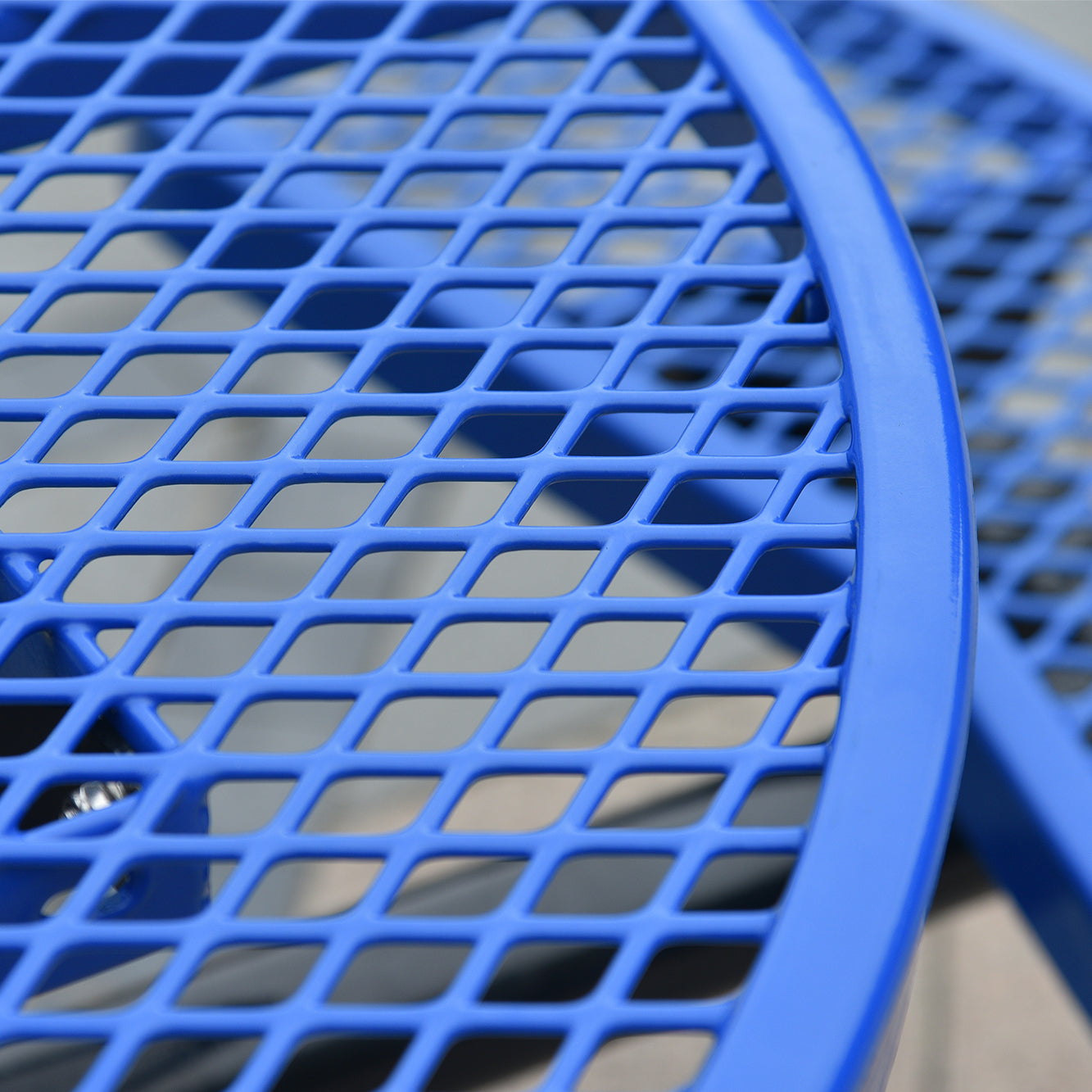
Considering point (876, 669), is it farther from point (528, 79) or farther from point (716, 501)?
point (528, 79)

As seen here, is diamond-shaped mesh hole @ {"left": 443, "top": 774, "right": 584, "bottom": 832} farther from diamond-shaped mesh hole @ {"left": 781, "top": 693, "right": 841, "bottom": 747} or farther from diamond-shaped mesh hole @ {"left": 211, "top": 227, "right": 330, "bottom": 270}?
diamond-shaped mesh hole @ {"left": 211, "top": 227, "right": 330, "bottom": 270}

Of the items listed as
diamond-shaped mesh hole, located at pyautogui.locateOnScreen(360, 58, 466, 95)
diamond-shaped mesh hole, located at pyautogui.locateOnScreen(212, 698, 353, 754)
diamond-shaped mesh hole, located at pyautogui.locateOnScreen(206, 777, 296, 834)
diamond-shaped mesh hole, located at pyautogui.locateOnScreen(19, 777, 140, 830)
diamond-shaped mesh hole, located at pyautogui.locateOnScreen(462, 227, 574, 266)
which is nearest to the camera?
diamond-shaped mesh hole, located at pyautogui.locateOnScreen(19, 777, 140, 830)

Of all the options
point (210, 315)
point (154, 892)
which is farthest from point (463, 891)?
point (210, 315)

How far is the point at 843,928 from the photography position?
0.45 meters

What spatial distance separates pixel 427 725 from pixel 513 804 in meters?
0.18

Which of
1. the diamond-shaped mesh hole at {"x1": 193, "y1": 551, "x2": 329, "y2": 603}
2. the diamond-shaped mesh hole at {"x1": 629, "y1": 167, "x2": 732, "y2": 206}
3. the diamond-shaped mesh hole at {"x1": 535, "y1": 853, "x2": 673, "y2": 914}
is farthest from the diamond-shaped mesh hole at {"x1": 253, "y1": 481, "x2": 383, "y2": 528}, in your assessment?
the diamond-shaped mesh hole at {"x1": 535, "y1": 853, "x2": 673, "y2": 914}

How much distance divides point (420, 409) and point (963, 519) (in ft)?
0.92

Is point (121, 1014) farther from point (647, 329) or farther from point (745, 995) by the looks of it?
point (647, 329)

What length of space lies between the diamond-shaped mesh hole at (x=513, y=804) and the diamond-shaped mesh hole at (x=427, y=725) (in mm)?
82

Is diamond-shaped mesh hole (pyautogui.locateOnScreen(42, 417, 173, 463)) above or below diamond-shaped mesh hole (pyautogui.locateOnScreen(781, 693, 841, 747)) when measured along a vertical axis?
above

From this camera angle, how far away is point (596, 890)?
1.19 metres

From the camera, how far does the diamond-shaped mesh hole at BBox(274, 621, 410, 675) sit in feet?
5.54

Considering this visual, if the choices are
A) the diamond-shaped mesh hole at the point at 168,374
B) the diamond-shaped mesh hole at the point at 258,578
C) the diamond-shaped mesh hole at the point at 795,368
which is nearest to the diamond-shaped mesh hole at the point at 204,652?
the diamond-shaped mesh hole at the point at 258,578

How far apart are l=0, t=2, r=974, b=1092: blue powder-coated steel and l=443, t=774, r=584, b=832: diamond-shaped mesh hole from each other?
0.51 m
